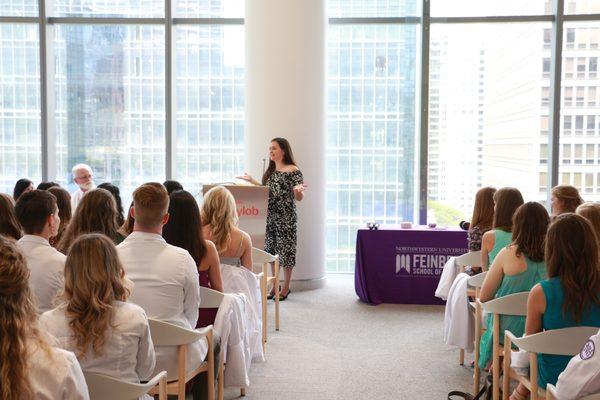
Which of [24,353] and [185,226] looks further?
[185,226]

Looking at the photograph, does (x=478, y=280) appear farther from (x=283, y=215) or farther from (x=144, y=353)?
(x=283, y=215)

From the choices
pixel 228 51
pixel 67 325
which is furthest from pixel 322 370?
pixel 228 51

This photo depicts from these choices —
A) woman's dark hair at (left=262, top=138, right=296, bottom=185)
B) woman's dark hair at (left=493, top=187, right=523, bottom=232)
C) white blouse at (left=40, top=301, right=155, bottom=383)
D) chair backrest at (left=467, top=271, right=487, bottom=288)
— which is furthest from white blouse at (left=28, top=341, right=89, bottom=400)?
woman's dark hair at (left=262, top=138, right=296, bottom=185)

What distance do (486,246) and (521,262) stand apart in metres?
0.81

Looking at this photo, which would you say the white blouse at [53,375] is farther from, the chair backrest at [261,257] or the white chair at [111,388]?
the chair backrest at [261,257]

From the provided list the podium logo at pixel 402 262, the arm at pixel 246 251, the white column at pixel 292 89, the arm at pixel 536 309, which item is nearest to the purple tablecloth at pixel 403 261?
the podium logo at pixel 402 262

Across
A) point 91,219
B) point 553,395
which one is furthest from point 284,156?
point 553,395

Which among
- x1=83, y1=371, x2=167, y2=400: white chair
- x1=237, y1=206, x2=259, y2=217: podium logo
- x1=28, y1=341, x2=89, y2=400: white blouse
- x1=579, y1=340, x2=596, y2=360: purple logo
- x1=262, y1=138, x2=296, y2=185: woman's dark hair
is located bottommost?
x1=83, y1=371, x2=167, y2=400: white chair

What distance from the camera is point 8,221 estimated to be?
3637 millimetres

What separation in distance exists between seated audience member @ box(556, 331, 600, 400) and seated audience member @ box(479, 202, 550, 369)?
1267 millimetres

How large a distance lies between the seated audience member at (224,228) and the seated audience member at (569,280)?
2.20 m

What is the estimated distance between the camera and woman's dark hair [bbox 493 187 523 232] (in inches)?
183

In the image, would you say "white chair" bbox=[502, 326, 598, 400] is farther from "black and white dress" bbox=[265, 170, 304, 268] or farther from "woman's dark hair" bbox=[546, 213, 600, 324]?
Result: "black and white dress" bbox=[265, 170, 304, 268]

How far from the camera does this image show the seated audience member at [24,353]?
186cm
